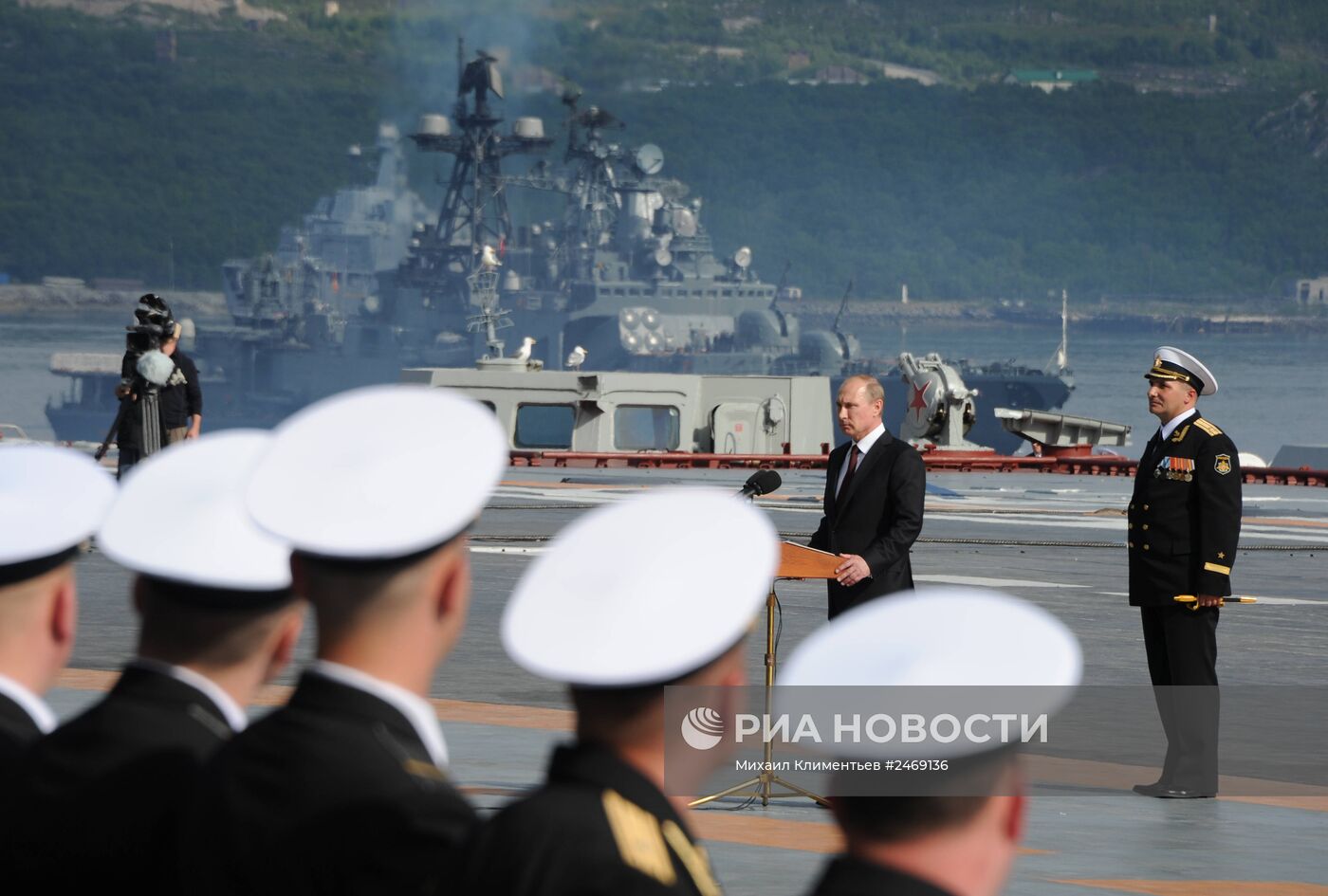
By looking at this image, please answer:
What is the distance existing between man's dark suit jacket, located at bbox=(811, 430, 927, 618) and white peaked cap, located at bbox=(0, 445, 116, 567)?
4.77 metres

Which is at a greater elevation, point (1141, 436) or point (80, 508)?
point (80, 508)

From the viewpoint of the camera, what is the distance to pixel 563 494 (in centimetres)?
2453

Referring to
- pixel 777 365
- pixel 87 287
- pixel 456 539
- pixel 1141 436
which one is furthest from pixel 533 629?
pixel 87 287

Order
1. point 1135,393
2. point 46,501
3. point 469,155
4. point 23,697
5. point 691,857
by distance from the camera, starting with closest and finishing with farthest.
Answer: point 691,857, point 23,697, point 46,501, point 469,155, point 1135,393

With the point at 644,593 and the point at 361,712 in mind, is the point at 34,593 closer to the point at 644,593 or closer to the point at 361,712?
the point at 361,712

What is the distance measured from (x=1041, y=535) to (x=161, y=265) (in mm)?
174262

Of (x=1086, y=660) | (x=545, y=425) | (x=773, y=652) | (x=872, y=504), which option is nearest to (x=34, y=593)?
(x=773, y=652)

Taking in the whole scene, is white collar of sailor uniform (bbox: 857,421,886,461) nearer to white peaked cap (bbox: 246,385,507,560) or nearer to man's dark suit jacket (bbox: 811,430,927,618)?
man's dark suit jacket (bbox: 811,430,927,618)

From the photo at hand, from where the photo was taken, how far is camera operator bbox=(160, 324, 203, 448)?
41.2 feet

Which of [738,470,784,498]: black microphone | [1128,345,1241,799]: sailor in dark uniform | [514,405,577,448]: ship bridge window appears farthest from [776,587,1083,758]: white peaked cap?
[514,405,577,448]: ship bridge window

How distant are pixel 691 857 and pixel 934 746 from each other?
326 mm

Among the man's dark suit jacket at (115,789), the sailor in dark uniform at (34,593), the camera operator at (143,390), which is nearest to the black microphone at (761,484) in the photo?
the sailor in dark uniform at (34,593)

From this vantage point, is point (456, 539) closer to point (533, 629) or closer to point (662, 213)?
point (533, 629)

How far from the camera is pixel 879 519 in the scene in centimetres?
767
